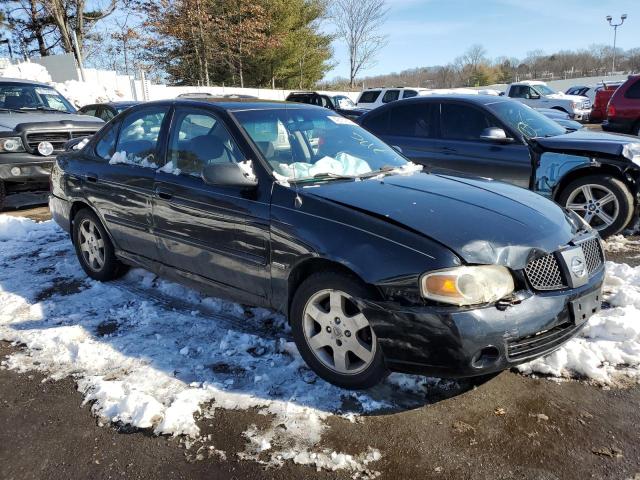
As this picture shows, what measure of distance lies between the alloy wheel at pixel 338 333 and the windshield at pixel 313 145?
2.86 feet

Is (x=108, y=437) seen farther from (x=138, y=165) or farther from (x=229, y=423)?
(x=138, y=165)

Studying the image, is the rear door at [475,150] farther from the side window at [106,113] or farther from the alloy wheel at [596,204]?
the side window at [106,113]

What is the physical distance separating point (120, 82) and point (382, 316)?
24.9m

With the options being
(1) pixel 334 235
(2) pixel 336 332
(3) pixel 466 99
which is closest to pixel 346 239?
(1) pixel 334 235

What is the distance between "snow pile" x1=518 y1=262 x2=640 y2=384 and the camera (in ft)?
10.1

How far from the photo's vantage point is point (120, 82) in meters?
24.1

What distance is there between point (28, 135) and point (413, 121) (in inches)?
219

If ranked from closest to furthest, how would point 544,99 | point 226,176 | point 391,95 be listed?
point 226,176 < point 391,95 < point 544,99

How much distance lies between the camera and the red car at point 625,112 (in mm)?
10562

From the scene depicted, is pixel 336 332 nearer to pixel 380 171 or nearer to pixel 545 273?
pixel 545 273

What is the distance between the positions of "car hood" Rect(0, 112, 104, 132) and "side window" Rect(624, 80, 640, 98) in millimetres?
10506

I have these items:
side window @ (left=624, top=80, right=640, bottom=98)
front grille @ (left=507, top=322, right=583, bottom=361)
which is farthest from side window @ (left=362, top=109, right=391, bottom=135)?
side window @ (left=624, top=80, right=640, bottom=98)

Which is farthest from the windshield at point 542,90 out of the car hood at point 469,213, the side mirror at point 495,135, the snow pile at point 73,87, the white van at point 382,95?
the car hood at point 469,213

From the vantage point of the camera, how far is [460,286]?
2488 mm
